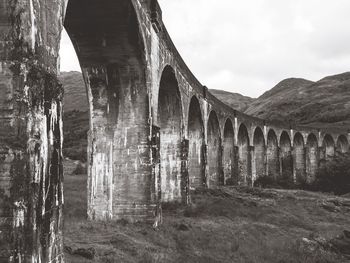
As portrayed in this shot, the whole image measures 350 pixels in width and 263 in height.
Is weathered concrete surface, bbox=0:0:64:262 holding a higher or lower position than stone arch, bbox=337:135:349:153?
lower

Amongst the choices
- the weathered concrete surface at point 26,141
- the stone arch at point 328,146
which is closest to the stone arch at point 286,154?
the stone arch at point 328,146

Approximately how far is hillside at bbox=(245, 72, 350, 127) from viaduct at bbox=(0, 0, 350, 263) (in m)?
38.7

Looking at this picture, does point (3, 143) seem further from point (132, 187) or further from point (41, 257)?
point (132, 187)

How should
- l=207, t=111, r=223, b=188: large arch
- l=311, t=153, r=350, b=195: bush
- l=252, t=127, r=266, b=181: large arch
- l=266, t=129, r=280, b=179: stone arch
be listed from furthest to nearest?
l=266, t=129, r=280, b=179: stone arch
l=252, t=127, r=266, b=181: large arch
l=311, t=153, r=350, b=195: bush
l=207, t=111, r=223, b=188: large arch

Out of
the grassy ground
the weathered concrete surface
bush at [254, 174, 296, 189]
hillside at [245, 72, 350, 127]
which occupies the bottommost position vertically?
the grassy ground

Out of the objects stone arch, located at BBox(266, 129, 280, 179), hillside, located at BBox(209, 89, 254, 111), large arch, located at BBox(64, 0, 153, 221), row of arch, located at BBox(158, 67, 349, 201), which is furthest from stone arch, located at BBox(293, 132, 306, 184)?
hillside, located at BBox(209, 89, 254, 111)

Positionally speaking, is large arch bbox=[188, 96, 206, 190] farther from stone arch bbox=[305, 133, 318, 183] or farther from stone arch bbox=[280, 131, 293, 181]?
stone arch bbox=[305, 133, 318, 183]

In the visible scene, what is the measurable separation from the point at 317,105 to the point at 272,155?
121 ft

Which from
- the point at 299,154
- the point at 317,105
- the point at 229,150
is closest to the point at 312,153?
the point at 299,154

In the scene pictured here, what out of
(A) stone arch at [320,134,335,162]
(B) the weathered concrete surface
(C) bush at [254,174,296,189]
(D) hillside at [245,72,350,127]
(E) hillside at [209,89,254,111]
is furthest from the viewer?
(E) hillside at [209,89,254,111]

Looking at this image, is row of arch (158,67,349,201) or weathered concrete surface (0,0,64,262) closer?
weathered concrete surface (0,0,64,262)

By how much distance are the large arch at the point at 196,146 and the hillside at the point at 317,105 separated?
129 ft

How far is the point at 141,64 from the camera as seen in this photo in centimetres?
929

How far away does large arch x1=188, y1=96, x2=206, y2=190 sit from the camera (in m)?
17.4
